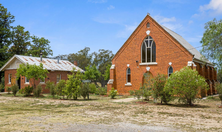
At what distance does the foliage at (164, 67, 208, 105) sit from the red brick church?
9027mm

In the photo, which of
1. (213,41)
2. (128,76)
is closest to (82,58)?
(128,76)

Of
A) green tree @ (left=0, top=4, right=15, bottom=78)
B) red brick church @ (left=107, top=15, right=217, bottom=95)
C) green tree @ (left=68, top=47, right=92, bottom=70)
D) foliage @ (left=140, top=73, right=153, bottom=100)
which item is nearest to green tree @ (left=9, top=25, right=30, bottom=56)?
green tree @ (left=0, top=4, right=15, bottom=78)

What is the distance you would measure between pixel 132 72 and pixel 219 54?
1108cm

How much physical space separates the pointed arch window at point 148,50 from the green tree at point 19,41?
30501mm

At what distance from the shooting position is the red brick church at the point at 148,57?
80.7 feet

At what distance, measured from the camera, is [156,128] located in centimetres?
767

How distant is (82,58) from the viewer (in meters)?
62.6

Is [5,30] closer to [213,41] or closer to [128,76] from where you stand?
[128,76]

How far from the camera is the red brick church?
80.7 ft

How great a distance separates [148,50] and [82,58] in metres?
38.4

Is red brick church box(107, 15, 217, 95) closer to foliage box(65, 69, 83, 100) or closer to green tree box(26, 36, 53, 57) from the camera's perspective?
foliage box(65, 69, 83, 100)

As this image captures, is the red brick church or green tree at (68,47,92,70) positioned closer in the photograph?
the red brick church

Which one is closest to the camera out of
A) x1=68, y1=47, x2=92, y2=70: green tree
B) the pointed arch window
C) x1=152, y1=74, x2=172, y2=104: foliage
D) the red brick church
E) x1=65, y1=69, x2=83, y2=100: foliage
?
x1=152, y1=74, x2=172, y2=104: foliage

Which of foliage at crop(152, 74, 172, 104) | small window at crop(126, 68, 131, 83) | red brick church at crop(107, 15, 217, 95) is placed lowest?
foliage at crop(152, 74, 172, 104)
